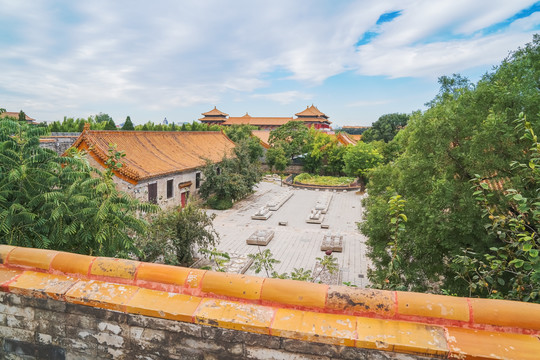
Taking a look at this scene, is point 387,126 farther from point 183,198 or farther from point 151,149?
point 151,149

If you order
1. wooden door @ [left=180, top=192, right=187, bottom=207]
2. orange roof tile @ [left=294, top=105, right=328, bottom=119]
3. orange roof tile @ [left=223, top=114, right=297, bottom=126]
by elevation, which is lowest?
wooden door @ [left=180, top=192, right=187, bottom=207]

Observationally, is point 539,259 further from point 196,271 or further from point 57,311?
point 57,311

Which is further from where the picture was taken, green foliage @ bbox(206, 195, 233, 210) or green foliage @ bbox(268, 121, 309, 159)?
green foliage @ bbox(268, 121, 309, 159)

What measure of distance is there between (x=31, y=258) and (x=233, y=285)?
197cm

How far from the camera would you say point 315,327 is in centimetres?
240

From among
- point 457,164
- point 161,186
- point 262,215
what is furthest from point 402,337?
point 262,215

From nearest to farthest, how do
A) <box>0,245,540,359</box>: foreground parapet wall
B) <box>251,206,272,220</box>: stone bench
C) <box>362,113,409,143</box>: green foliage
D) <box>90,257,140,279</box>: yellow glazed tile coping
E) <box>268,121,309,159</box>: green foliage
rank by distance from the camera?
<box>0,245,540,359</box>: foreground parapet wall < <box>90,257,140,279</box>: yellow glazed tile coping < <box>251,206,272,220</box>: stone bench < <box>268,121,309,159</box>: green foliage < <box>362,113,409,143</box>: green foliage

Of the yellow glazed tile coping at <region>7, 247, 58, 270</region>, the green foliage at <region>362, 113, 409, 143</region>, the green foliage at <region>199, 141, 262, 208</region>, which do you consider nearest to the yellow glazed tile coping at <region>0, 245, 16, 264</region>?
the yellow glazed tile coping at <region>7, 247, 58, 270</region>

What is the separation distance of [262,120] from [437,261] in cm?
6026

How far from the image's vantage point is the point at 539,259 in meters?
2.71

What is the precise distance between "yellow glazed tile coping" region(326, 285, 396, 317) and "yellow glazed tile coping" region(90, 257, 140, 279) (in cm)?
170

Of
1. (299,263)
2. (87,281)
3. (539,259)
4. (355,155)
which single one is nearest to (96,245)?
(87,281)

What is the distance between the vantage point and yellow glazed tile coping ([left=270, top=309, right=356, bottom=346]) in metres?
2.33

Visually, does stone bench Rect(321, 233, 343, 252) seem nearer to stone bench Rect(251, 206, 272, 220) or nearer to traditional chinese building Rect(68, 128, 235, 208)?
stone bench Rect(251, 206, 272, 220)
